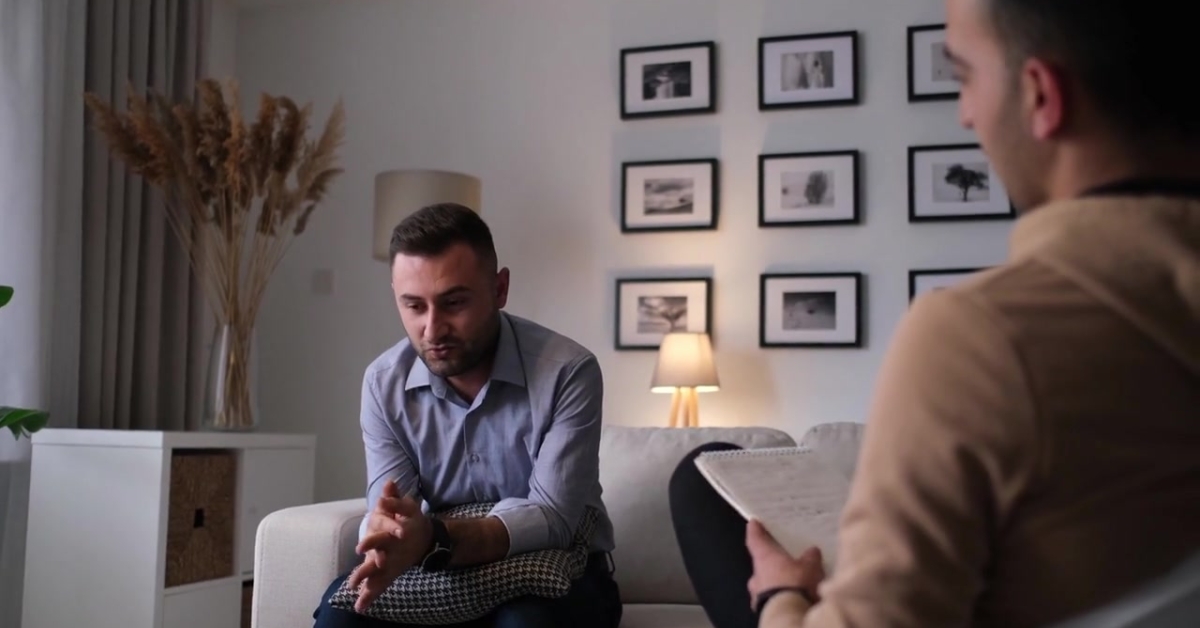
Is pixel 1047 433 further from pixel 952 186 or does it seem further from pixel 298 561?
pixel 952 186

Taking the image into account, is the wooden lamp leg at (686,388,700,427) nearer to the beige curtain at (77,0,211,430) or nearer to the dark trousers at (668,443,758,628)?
the beige curtain at (77,0,211,430)

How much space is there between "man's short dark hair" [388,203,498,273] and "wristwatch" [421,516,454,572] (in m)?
0.50

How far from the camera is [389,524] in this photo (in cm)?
158

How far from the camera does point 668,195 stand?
12.5 feet

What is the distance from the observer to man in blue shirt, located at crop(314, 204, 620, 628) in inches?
73.2

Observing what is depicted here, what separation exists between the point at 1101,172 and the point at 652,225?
322cm

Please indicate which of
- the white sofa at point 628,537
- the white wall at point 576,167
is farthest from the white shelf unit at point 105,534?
the white wall at point 576,167

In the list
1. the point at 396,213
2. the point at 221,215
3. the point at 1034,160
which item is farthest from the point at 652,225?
the point at 1034,160

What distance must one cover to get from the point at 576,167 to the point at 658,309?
619mm

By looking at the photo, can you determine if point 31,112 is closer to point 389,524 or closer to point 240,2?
point 240,2

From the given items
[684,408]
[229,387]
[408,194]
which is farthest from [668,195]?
[229,387]

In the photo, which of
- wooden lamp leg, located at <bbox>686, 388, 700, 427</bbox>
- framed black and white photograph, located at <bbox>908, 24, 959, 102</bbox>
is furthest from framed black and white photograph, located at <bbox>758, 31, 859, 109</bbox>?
wooden lamp leg, located at <bbox>686, 388, 700, 427</bbox>

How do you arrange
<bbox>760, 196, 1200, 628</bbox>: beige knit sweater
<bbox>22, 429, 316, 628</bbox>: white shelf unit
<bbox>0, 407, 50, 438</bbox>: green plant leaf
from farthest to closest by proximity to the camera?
<bbox>22, 429, 316, 628</bbox>: white shelf unit, <bbox>0, 407, 50, 438</bbox>: green plant leaf, <bbox>760, 196, 1200, 628</bbox>: beige knit sweater

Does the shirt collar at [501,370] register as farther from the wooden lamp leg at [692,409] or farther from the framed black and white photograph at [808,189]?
the framed black and white photograph at [808,189]
